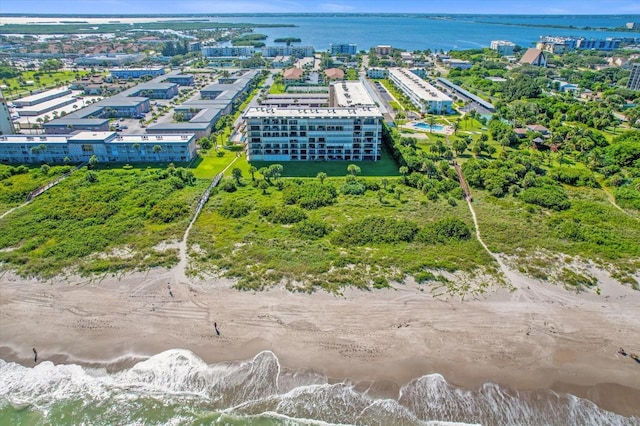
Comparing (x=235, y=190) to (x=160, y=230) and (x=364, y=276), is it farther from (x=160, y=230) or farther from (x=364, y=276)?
(x=364, y=276)

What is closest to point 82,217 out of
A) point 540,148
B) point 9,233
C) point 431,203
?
point 9,233

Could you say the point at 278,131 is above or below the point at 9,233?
above

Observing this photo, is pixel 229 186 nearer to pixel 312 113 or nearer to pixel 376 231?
pixel 312 113

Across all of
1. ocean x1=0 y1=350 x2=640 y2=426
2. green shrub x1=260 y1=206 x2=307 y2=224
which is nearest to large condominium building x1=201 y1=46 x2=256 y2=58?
green shrub x1=260 y1=206 x2=307 y2=224

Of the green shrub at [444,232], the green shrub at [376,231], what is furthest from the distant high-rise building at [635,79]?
the green shrub at [376,231]

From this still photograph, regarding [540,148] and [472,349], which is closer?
[472,349]

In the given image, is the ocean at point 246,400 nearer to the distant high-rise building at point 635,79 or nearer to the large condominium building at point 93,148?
the large condominium building at point 93,148
